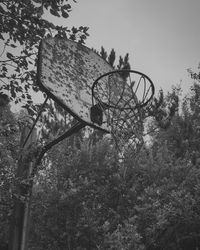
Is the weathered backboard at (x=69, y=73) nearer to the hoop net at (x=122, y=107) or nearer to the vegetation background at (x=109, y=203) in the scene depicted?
the hoop net at (x=122, y=107)

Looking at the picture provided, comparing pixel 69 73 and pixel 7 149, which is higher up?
pixel 69 73

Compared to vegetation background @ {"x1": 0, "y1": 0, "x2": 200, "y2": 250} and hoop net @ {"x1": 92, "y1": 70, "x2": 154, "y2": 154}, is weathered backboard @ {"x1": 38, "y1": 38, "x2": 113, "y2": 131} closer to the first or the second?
hoop net @ {"x1": 92, "y1": 70, "x2": 154, "y2": 154}

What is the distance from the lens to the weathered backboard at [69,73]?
5238 mm

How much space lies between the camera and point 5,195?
6.66 m

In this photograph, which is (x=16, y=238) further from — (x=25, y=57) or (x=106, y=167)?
(x=106, y=167)

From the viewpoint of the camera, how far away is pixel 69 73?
19.4ft

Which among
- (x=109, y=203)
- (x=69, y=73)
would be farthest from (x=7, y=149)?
(x=109, y=203)

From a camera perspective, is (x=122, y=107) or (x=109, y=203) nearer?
(x=122, y=107)

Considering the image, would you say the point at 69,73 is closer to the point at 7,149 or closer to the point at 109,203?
the point at 7,149

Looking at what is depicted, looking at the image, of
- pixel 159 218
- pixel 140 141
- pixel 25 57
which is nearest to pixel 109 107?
pixel 140 141

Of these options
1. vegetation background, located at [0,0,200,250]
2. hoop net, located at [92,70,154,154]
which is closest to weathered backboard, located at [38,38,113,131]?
hoop net, located at [92,70,154,154]

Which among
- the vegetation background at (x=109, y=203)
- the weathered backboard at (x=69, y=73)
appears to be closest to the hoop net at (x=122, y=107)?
the weathered backboard at (x=69, y=73)

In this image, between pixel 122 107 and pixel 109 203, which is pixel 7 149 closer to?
pixel 122 107

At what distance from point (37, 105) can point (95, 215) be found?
23.5 feet
